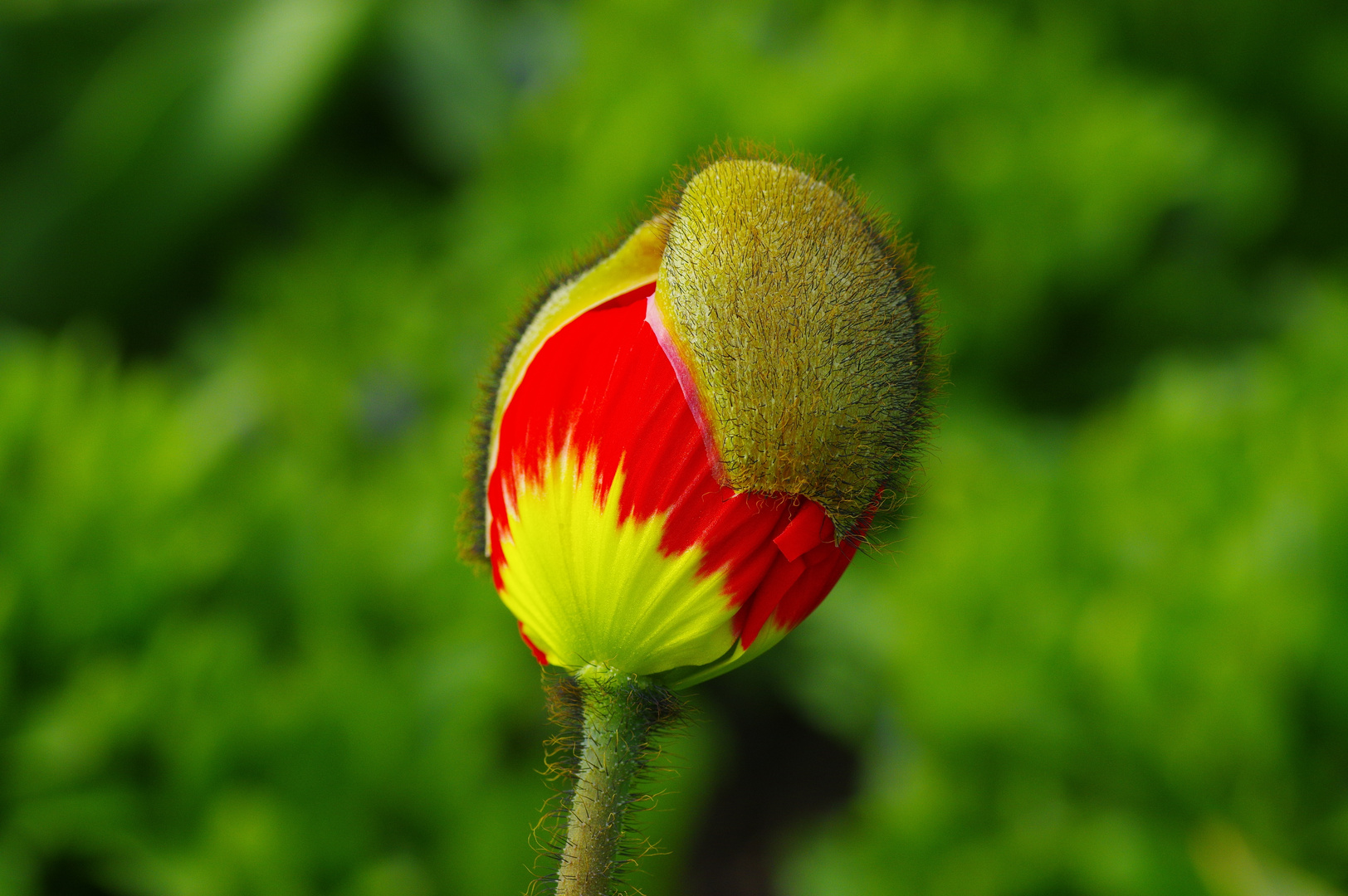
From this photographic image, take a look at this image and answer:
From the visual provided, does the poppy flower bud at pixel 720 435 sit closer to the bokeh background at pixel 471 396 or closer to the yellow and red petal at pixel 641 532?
the yellow and red petal at pixel 641 532

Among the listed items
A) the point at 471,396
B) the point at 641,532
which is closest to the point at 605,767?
the point at 641,532

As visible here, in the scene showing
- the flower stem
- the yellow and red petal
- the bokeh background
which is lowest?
the flower stem

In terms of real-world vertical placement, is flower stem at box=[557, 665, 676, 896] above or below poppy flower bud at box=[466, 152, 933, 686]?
below

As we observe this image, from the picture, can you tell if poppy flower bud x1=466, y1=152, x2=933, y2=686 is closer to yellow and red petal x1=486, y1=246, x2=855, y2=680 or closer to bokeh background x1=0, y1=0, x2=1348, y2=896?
yellow and red petal x1=486, y1=246, x2=855, y2=680

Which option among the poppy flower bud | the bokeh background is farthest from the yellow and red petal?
the bokeh background

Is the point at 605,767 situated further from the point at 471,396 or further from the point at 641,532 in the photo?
the point at 471,396

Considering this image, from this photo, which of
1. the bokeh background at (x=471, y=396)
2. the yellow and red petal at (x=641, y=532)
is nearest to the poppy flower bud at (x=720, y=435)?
the yellow and red petal at (x=641, y=532)

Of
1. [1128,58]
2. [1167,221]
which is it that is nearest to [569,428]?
[1167,221]

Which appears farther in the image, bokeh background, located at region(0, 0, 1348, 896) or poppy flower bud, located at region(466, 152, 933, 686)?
bokeh background, located at region(0, 0, 1348, 896)
